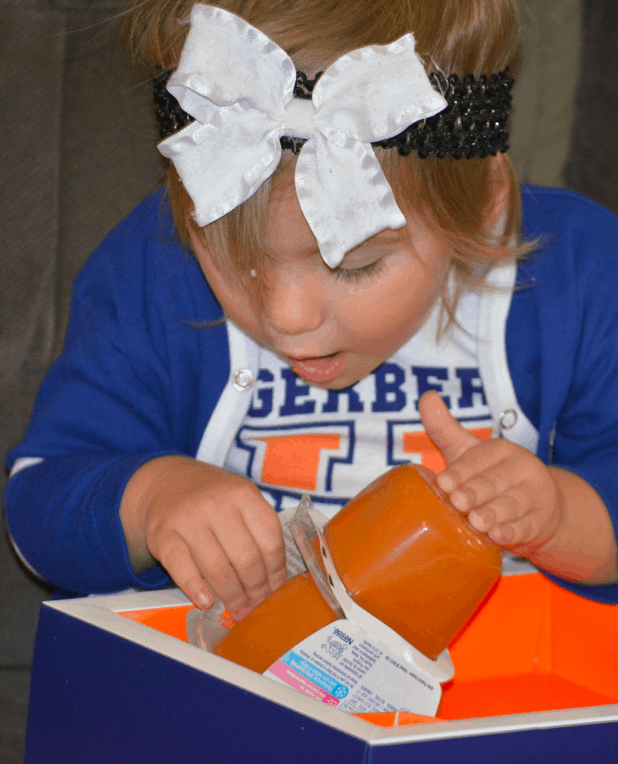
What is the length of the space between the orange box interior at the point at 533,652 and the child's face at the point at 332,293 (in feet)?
0.63

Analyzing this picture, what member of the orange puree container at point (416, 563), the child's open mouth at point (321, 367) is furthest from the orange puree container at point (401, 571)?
the child's open mouth at point (321, 367)

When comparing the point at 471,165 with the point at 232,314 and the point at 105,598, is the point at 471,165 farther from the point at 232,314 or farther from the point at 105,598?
the point at 105,598

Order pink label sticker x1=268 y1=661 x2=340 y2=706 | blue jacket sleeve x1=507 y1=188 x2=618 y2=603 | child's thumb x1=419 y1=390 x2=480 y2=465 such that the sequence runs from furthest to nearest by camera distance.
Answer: blue jacket sleeve x1=507 y1=188 x2=618 y2=603
child's thumb x1=419 y1=390 x2=480 y2=465
pink label sticker x1=268 y1=661 x2=340 y2=706

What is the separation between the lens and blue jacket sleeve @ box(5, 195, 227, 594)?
0.64 m

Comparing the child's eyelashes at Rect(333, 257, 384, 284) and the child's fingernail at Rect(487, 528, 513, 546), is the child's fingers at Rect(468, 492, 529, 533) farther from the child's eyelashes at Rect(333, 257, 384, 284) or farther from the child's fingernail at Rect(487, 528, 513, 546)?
the child's eyelashes at Rect(333, 257, 384, 284)

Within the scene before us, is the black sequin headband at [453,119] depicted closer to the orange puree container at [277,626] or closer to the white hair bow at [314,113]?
the white hair bow at [314,113]

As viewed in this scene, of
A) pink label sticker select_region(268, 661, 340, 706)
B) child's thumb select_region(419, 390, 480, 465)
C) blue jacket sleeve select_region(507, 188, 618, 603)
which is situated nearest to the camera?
pink label sticker select_region(268, 661, 340, 706)

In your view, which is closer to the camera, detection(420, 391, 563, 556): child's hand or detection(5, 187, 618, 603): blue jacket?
detection(420, 391, 563, 556): child's hand

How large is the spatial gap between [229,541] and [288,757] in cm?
19

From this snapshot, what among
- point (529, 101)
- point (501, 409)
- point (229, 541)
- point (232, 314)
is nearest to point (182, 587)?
point (229, 541)

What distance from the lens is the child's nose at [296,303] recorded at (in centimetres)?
50

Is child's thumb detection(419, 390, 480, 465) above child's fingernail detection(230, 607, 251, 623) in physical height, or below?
above

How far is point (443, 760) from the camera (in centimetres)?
36

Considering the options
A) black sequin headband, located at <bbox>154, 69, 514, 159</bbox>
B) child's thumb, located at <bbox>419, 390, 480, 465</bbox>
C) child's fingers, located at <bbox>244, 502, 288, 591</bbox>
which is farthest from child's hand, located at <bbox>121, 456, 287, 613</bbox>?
black sequin headband, located at <bbox>154, 69, 514, 159</bbox>
